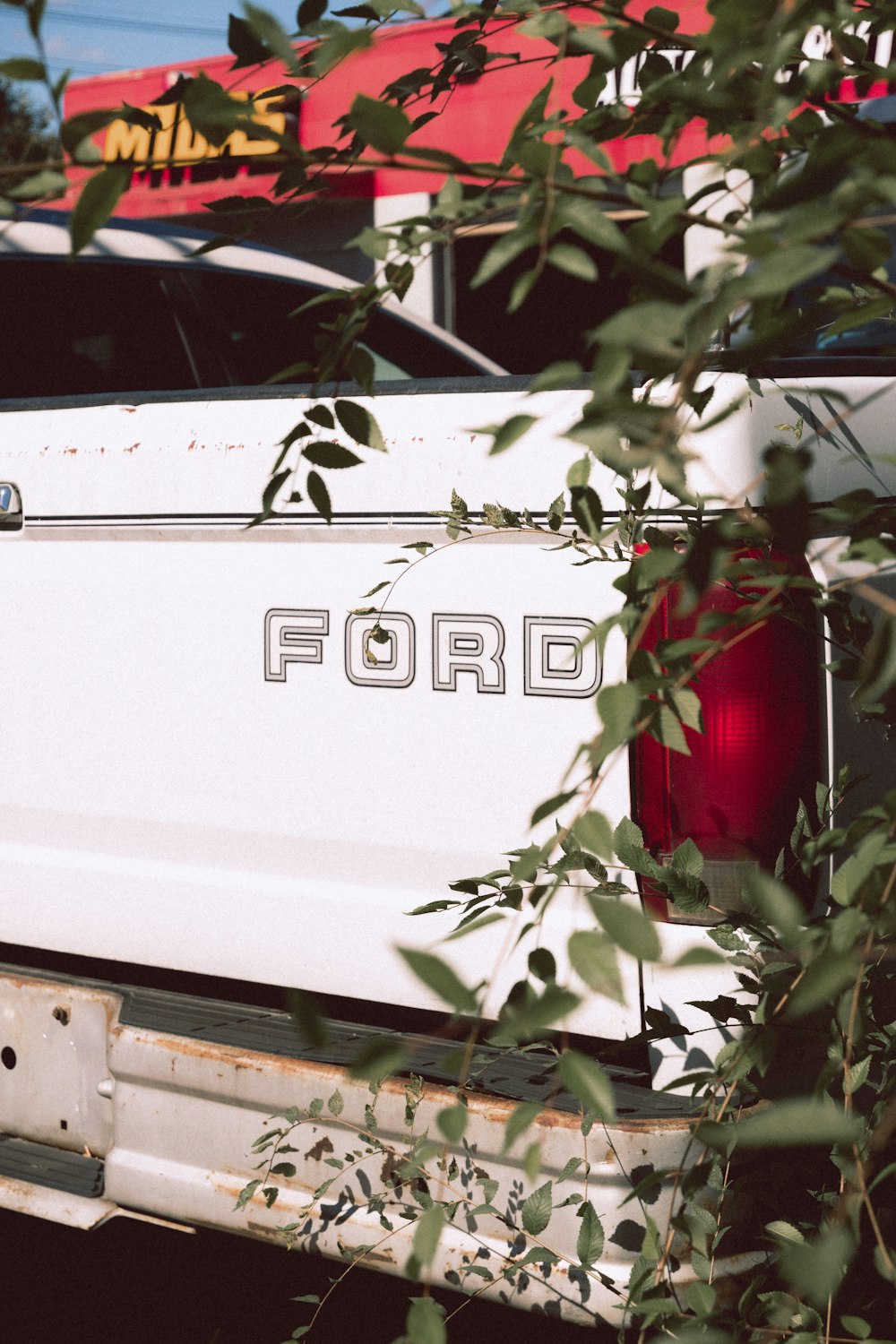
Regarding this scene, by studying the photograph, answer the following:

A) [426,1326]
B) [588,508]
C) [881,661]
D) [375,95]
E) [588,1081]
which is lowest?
[426,1326]

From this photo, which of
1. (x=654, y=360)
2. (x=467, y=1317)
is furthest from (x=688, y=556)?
(x=467, y=1317)

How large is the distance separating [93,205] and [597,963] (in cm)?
62

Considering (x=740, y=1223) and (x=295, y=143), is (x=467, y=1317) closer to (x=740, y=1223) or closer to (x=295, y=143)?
A: (x=740, y=1223)

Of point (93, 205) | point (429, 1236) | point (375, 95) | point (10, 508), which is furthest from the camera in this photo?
point (375, 95)

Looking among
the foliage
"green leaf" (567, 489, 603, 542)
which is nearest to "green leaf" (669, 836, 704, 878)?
the foliage

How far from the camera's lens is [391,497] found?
2.07 m

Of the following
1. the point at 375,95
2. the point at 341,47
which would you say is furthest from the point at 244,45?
the point at 375,95

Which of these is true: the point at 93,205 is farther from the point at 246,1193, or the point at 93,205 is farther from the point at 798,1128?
the point at 246,1193

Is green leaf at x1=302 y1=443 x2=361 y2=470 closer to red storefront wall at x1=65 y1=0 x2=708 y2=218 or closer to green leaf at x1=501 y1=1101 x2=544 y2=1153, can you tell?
green leaf at x1=501 y1=1101 x2=544 y2=1153

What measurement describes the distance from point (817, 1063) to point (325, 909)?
0.77 meters

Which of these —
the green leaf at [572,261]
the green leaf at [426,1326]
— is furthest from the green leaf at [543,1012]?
the green leaf at [572,261]

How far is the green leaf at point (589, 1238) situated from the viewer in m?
1.72

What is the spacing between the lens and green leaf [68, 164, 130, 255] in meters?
1.01

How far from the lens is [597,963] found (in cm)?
89
